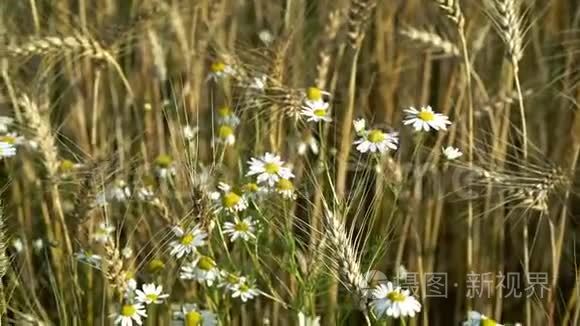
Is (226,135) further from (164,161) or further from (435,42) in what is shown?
(435,42)

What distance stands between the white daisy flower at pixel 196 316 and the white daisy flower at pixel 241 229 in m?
0.10

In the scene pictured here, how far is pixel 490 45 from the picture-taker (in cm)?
162

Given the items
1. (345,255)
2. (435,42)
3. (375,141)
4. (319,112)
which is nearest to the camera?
(345,255)

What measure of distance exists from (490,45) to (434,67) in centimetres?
17

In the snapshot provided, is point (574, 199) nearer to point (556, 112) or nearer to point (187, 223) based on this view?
point (556, 112)

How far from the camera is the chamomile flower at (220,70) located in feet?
4.26

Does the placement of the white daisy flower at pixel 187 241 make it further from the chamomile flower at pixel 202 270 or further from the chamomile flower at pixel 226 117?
the chamomile flower at pixel 226 117

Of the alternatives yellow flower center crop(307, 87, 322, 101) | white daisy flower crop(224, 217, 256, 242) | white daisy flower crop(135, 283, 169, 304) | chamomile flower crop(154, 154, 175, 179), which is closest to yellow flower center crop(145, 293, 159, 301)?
white daisy flower crop(135, 283, 169, 304)

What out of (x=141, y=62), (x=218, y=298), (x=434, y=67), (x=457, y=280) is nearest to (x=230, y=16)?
(x=141, y=62)

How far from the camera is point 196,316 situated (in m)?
1.02

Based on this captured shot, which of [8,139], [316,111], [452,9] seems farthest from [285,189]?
[8,139]

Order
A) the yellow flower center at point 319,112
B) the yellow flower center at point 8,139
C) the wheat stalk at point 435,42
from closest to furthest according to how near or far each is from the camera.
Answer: the yellow flower center at point 319,112, the yellow flower center at point 8,139, the wheat stalk at point 435,42

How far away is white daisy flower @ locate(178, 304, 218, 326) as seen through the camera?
1.02 meters

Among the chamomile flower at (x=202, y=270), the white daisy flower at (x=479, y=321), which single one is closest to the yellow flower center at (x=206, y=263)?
the chamomile flower at (x=202, y=270)
